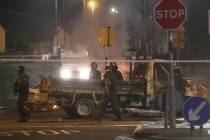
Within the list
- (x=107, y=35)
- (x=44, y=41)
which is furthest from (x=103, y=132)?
(x=44, y=41)

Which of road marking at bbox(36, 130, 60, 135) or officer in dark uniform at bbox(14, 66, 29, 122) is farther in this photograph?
officer in dark uniform at bbox(14, 66, 29, 122)

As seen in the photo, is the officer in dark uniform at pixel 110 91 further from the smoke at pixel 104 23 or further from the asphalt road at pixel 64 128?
the smoke at pixel 104 23

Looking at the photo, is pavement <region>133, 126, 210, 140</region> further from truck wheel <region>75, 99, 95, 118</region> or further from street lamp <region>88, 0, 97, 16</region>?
street lamp <region>88, 0, 97, 16</region>

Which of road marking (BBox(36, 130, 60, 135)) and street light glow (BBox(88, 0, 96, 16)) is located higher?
street light glow (BBox(88, 0, 96, 16))

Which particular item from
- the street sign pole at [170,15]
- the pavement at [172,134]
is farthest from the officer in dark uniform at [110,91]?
the street sign pole at [170,15]

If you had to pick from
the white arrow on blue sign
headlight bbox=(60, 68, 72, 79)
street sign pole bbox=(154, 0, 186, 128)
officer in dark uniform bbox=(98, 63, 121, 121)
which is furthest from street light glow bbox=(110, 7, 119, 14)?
the white arrow on blue sign

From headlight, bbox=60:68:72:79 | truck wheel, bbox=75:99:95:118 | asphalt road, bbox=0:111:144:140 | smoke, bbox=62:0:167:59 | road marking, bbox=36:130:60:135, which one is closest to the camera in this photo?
asphalt road, bbox=0:111:144:140

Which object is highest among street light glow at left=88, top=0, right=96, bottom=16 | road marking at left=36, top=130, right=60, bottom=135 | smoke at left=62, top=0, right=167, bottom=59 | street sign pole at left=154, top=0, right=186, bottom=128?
street light glow at left=88, top=0, right=96, bottom=16

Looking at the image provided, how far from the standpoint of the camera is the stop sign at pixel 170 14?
11195mm

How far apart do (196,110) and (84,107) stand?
9.06 meters

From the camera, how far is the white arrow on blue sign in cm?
1034

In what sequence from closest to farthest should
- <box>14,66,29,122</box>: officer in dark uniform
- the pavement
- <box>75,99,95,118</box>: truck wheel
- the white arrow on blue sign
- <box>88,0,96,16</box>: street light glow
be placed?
the white arrow on blue sign < the pavement < <box>14,66,29,122</box>: officer in dark uniform < <box>75,99,95,118</box>: truck wheel < <box>88,0,96,16</box>: street light glow

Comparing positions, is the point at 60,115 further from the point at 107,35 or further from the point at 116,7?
the point at 116,7

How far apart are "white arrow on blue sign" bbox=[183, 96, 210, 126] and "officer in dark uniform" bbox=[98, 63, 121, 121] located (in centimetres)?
771
